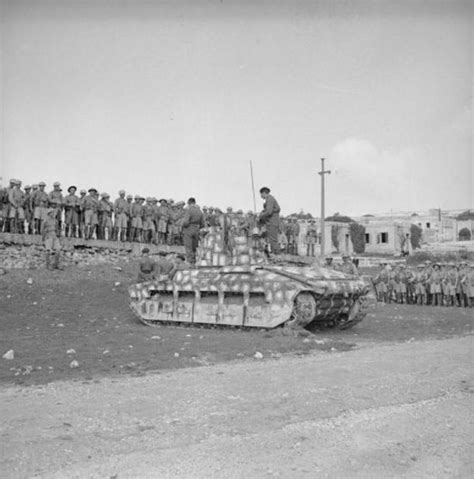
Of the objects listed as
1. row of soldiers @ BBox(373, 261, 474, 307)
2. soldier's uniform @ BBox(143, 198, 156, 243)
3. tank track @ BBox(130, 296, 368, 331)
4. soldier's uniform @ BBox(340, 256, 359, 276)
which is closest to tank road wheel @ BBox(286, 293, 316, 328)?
tank track @ BBox(130, 296, 368, 331)

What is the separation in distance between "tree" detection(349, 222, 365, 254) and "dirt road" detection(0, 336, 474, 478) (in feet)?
194

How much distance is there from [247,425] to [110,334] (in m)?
6.82

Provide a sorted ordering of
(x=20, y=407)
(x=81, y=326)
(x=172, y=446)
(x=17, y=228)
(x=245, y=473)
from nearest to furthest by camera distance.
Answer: (x=245, y=473)
(x=172, y=446)
(x=20, y=407)
(x=81, y=326)
(x=17, y=228)

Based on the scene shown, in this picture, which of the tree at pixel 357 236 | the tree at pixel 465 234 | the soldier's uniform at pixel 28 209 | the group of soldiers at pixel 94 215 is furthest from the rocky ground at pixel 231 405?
the tree at pixel 465 234

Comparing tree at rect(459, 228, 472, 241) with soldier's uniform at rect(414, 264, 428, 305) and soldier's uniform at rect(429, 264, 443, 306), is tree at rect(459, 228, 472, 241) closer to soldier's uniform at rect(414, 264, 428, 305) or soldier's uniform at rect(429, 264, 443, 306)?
soldier's uniform at rect(414, 264, 428, 305)

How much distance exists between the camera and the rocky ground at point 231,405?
448 cm

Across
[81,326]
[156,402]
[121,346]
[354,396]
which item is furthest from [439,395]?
[81,326]

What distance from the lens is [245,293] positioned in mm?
13281

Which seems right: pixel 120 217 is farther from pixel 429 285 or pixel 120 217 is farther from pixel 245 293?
pixel 429 285

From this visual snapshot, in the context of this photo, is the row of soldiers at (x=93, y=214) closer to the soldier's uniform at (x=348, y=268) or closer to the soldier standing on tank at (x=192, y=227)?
the soldier standing on tank at (x=192, y=227)

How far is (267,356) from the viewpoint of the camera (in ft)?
31.9

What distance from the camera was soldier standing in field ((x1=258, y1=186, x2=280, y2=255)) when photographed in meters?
14.5

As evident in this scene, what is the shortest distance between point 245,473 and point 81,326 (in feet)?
30.8

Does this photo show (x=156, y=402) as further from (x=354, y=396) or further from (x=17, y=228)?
(x=17, y=228)
